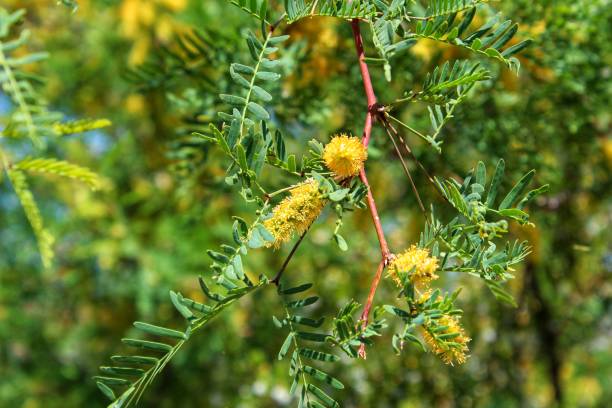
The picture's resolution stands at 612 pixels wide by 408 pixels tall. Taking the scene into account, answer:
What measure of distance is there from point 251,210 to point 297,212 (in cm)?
131

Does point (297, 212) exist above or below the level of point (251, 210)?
above

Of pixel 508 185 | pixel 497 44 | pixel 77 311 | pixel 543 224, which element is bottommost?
pixel 77 311

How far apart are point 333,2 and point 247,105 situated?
4.6 inches

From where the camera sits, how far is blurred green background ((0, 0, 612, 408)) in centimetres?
108

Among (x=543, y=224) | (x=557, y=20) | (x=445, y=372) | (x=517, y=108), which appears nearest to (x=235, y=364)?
(x=445, y=372)

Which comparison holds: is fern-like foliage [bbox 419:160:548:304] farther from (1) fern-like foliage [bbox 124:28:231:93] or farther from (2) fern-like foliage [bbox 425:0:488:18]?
(1) fern-like foliage [bbox 124:28:231:93]

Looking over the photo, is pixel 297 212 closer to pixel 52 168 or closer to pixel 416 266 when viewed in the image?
pixel 416 266

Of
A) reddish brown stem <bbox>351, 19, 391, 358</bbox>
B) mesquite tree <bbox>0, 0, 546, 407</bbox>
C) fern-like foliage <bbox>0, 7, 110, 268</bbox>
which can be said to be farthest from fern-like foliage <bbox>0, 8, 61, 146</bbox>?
reddish brown stem <bbox>351, 19, 391, 358</bbox>

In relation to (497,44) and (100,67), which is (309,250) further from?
(497,44)

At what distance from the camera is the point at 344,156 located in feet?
1.74

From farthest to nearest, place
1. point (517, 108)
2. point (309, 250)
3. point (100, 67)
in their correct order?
point (100, 67), point (309, 250), point (517, 108)

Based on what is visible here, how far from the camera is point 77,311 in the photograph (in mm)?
2576

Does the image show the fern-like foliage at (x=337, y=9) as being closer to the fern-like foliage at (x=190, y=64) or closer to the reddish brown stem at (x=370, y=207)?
the reddish brown stem at (x=370, y=207)

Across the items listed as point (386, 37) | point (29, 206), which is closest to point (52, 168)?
point (29, 206)
